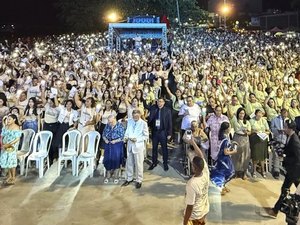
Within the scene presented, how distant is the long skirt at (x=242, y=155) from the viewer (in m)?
8.09

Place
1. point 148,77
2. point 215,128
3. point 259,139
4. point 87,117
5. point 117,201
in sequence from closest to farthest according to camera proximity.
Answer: point 117,201 < point 215,128 < point 259,139 < point 87,117 < point 148,77

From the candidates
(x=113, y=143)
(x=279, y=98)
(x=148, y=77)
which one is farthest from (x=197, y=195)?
(x=148, y=77)

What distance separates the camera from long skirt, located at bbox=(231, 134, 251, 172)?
809 centimetres

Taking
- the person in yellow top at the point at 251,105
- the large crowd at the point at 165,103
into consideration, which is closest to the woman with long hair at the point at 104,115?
the large crowd at the point at 165,103

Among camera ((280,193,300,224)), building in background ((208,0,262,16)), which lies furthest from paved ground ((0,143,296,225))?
building in background ((208,0,262,16))

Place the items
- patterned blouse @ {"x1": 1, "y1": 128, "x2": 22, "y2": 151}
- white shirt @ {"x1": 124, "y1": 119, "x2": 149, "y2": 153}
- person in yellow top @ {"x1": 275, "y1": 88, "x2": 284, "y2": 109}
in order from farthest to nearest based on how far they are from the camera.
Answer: person in yellow top @ {"x1": 275, "y1": 88, "x2": 284, "y2": 109}, patterned blouse @ {"x1": 1, "y1": 128, "x2": 22, "y2": 151}, white shirt @ {"x1": 124, "y1": 119, "x2": 149, "y2": 153}

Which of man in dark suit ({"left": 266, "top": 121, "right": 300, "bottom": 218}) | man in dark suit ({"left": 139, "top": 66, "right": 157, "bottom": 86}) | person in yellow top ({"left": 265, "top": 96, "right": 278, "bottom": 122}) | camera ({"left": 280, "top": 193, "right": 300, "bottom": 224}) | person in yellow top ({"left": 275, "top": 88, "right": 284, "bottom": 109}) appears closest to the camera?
camera ({"left": 280, "top": 193, "right": 300, "bottom": 224})

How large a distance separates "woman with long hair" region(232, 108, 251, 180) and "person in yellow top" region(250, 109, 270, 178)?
7.1 inches

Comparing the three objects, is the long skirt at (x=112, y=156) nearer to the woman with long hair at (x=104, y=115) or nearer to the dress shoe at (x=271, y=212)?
the woman with long hair at (x=104, y=115)

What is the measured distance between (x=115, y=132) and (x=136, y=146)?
54 cm

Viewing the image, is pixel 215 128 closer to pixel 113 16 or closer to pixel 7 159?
pixel 7 159

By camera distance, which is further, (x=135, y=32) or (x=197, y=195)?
(x=135, y=32)

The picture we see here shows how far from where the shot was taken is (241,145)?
809 cm

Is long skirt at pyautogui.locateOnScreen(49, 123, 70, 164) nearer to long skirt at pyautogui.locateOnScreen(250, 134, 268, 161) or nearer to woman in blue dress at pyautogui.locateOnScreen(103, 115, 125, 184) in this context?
woman in blue dress at pyautogui.locateOnScreen(103, 115, 125, 184)
